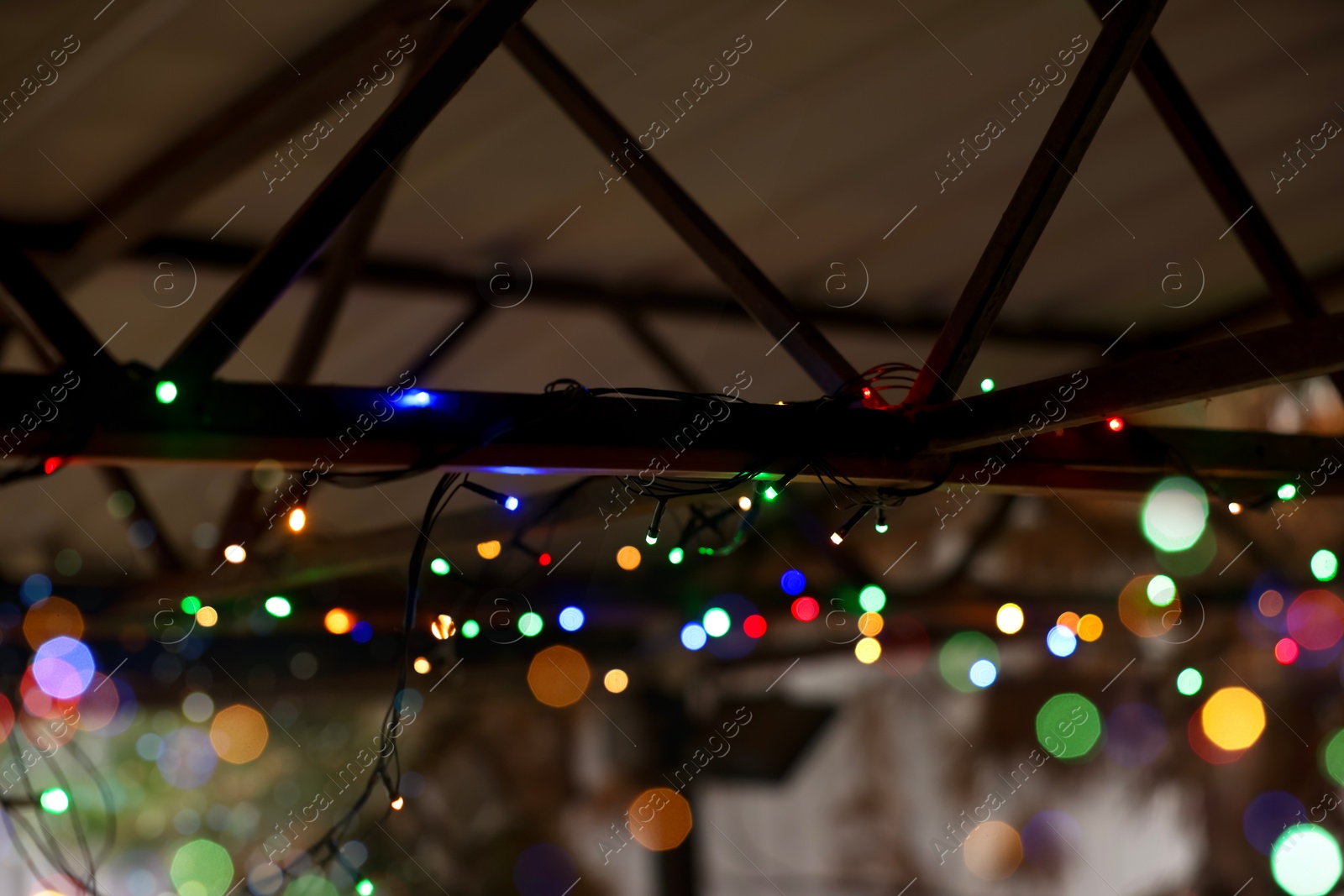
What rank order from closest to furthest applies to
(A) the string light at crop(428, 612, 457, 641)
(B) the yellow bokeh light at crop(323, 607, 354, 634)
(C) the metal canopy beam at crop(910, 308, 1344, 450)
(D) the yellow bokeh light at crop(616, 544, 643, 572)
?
(C) the metal canopy beam at crop(910, 308, 1344, 450)
(A) the string light at crop(428, 612, 457, 641)
(B) the yellow bokeh light at crop(323, 607, 354, 634)
(D) the yellow bokeh light at crop(616, 544, 643, 572)

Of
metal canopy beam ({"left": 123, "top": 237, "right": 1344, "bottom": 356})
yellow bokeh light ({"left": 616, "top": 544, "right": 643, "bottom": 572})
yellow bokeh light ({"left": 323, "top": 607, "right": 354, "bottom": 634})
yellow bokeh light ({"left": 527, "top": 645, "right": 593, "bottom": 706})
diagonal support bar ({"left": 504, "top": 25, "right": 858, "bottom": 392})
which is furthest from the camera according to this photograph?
yellow bokeh light ({"left": 527, "top": 645, "right": 593, "bottom": 706})

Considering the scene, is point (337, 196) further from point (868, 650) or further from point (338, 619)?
point (868, 650)

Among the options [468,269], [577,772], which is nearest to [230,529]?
[468,269]

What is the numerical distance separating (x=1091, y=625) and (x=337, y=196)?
15.5ft

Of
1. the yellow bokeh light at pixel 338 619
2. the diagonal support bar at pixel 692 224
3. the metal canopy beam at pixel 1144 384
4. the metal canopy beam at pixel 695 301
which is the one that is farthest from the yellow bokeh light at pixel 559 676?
the metal canopy beam at pixel 1144 384

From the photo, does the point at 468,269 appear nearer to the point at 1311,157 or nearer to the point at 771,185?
the point at 771,185

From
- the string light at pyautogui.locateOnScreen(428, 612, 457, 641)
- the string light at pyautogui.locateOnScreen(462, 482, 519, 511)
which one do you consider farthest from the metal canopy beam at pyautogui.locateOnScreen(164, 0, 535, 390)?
the string light at pyautogui.locateOnScreen(428, 612, 457, 641)

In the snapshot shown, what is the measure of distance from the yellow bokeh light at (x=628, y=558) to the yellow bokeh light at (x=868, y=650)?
51.8 inches

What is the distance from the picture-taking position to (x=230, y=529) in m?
3.44

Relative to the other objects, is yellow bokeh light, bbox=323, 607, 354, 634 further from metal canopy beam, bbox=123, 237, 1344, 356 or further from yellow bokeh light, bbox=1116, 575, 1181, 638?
yellow bokeh light, bbox=1116, 575, 1181, 638

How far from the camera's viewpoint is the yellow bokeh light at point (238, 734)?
19.3 ft

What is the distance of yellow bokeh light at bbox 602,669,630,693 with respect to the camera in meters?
6.22

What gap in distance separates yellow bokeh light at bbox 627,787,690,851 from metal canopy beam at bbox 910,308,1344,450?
4.43 meters

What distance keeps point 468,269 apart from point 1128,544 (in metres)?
3.82
